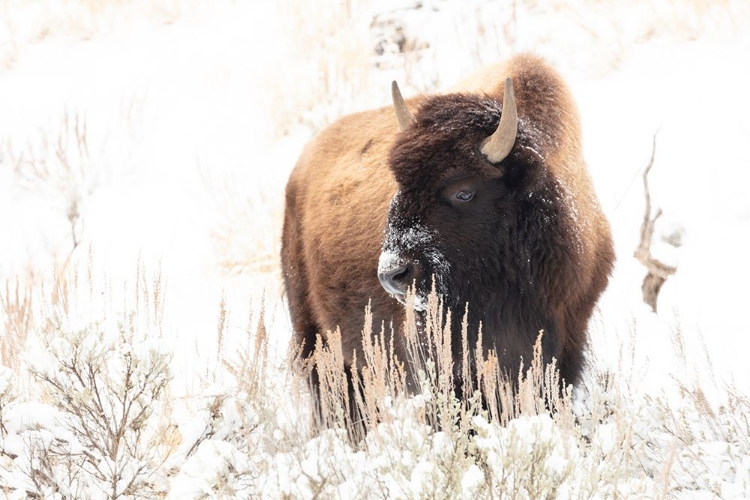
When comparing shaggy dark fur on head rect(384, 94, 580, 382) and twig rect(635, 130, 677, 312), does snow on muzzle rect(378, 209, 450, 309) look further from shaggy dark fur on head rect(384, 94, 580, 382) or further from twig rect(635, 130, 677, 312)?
twig rect(635, 130, 677, 312)

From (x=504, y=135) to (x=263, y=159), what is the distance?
7.39 m

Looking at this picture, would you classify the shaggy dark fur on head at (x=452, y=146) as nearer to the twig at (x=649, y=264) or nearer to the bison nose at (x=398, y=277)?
the bison nose at (x=398, y=277)

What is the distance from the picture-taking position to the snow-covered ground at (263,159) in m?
4.81

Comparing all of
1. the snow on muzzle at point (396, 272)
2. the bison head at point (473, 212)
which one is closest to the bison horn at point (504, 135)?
the bison head at point (473, 212)

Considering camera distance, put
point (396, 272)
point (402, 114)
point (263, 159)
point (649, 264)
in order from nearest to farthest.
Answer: point (396, 272) → point (402, 114) → point (649, 264) → point (263, 159)

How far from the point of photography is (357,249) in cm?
500

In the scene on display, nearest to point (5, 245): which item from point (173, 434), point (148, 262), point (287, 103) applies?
point (148, 262)

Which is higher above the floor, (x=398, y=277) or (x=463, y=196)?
(x=463, y=196)

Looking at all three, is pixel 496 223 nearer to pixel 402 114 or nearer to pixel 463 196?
pixel 463 196

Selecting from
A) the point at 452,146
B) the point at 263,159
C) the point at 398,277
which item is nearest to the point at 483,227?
the point at 452,146

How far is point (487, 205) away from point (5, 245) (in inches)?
333

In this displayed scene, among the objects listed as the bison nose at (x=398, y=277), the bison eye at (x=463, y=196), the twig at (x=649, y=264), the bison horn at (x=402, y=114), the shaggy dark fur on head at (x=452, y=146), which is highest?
the bison horn at (x=402, y=114)

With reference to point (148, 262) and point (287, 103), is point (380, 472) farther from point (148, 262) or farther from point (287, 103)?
point (287, 103)

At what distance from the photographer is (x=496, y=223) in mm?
4262
